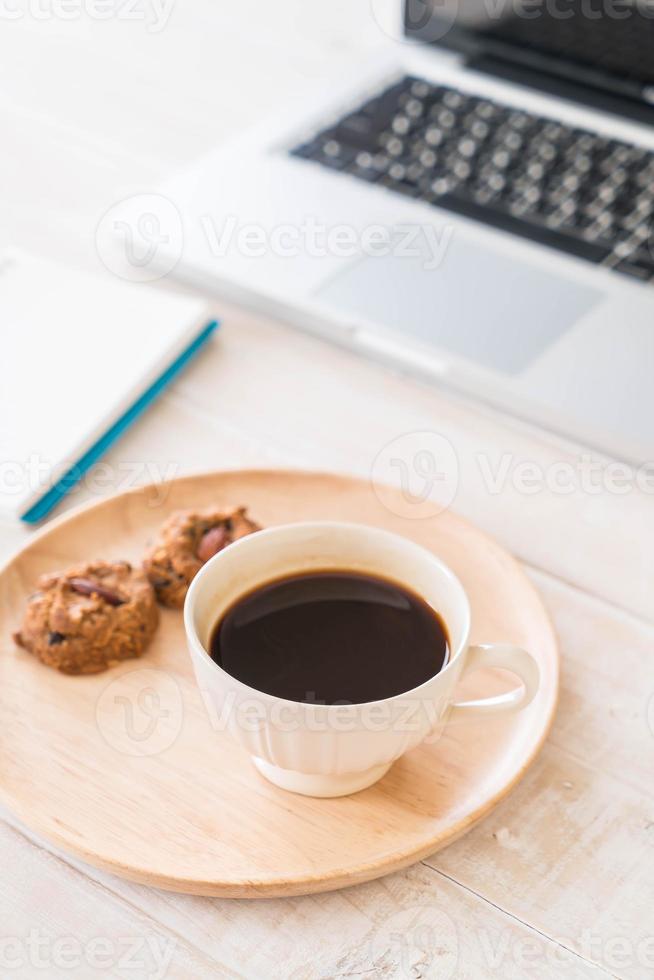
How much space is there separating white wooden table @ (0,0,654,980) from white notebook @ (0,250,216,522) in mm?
25

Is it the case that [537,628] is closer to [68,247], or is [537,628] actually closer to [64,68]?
[68,247]

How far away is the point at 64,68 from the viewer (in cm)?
145

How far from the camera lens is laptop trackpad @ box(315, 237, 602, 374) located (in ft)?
2.99

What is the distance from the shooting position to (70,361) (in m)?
0.92

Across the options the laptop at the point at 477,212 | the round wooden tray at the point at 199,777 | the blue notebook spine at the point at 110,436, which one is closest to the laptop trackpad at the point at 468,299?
the laptop at the point at 477,212

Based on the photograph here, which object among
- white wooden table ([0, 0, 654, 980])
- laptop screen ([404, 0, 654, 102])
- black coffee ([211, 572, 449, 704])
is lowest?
white wooden table ([0, 0, 654, 980])

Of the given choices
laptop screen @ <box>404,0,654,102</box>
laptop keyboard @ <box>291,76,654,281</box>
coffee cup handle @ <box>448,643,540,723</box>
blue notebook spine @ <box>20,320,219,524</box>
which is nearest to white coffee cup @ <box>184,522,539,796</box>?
coffee cup handle @ <box>448,643,540,723</box>

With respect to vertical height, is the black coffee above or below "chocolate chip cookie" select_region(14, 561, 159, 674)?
above

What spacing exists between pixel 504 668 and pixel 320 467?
1.08 ft

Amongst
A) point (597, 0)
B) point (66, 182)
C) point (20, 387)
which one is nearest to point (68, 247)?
point (66, 182)

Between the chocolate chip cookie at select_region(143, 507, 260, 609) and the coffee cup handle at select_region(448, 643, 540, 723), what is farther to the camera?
the chocolate chip cookie at select_region(143, 507, 260, 609)

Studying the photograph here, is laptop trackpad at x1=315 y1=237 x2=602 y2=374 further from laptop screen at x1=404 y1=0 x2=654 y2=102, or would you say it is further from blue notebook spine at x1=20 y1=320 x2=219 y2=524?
laptop screen at x1=404 y1=0 x2=654 y2=102

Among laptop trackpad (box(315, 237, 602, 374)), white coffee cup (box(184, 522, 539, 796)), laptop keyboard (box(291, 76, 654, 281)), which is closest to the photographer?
white coffee cup (box(184, 522, 539, 796))

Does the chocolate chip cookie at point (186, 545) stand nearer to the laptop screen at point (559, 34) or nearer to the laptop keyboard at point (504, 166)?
the laptop keyboard at point (504, 166)
